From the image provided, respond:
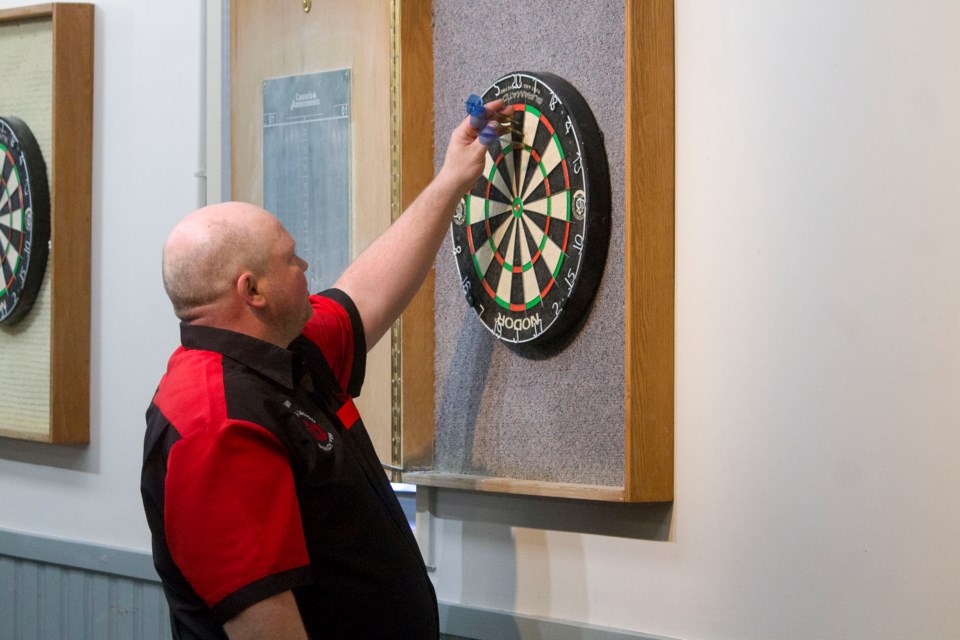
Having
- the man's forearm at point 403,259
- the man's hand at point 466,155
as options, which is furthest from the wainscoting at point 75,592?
the man's hand at point 466,155

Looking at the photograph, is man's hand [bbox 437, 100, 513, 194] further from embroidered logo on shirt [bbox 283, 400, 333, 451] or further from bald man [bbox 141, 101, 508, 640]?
embroidered logo on shirt [bbox 283, 400, 333, 451]

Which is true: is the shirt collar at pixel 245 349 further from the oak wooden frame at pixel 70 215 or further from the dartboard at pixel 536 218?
the oak wooden frame at pixel 70 215

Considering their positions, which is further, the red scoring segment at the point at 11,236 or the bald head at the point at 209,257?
the red scoring segment at the point at 11,236

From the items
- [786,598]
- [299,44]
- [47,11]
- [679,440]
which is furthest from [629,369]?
[47,11]

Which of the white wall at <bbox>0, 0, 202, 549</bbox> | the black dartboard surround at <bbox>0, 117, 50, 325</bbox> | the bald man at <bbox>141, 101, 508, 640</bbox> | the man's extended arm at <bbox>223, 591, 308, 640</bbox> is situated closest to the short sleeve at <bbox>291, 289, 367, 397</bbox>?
the bald man at <bbox>141, 101, 508, 640</bbox>

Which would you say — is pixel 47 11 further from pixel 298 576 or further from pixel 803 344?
pixel 803 344

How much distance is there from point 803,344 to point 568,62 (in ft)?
2.23

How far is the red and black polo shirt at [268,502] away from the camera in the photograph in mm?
1668

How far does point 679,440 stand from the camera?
6.59 feet

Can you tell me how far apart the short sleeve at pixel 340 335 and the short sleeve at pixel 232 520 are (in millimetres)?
412

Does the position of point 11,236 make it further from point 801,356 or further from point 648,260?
point 801,356

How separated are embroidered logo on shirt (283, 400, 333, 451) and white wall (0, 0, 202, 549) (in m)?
1.22

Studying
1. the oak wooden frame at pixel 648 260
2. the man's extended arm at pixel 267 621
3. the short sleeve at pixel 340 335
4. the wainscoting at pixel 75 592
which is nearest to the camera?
the man's extended arm at pixel 267 621

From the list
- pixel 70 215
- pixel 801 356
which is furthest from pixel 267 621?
pixel 70 215
